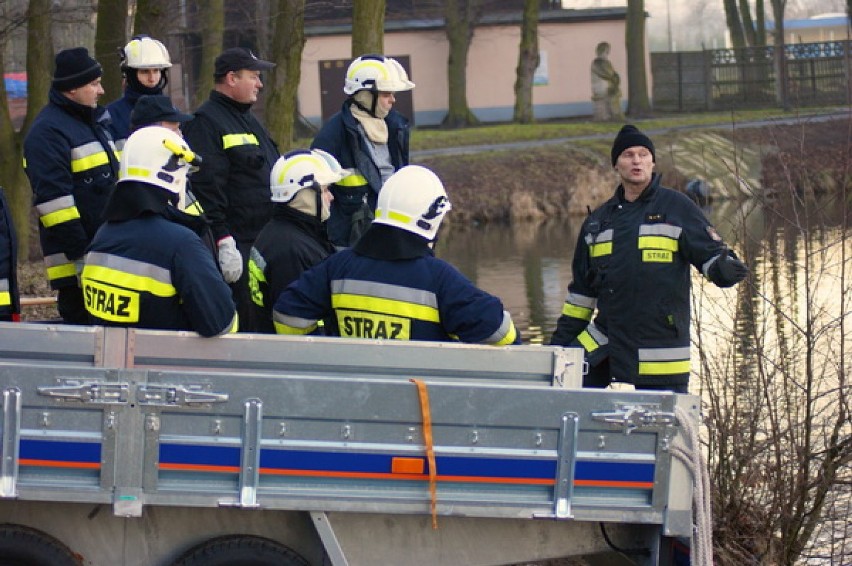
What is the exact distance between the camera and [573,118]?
4094cm

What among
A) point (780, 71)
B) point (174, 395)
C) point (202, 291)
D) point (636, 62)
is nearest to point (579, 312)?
point (202, 291)

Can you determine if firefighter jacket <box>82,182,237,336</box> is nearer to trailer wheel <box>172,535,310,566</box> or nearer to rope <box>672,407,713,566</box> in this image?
trailer wheel <box>172,535,310,566</box>

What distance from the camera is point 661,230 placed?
6117 mm

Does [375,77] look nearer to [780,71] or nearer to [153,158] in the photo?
[153,158]

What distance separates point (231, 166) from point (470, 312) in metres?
2.30

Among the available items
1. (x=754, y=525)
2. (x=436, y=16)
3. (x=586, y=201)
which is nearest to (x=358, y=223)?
(x=754, y=525)

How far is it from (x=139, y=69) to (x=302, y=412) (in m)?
3.14

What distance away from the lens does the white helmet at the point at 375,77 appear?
6.89 m

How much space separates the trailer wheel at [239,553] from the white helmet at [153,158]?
53.1 inches

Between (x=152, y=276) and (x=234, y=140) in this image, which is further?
(x=234, y=140)

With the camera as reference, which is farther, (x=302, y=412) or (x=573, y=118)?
(x=573, y=118)

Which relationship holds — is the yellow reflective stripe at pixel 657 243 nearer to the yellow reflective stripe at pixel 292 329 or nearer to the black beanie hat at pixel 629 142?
the black beanie hat at pixel 629 142

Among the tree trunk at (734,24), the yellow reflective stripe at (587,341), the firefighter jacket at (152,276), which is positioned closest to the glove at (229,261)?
the firefighter jacket at (152,276)

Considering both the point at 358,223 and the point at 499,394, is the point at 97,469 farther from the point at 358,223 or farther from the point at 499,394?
the point at 358,223
